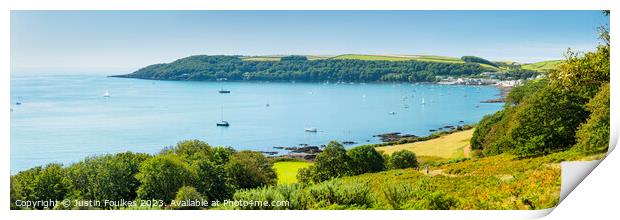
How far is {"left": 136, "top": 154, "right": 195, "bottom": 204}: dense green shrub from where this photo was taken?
10.2 metres

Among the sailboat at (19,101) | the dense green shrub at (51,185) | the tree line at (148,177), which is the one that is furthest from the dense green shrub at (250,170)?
the sailboat at (19,101)

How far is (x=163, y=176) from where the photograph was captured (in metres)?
10.6

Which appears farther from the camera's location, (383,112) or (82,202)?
(383,112)

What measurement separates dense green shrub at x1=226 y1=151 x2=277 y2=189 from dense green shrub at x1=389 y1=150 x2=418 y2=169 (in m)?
2.83

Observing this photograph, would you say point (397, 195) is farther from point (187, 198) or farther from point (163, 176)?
point (163, 176)

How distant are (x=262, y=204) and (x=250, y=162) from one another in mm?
2751

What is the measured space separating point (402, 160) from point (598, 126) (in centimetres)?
421

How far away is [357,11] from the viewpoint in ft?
34.4

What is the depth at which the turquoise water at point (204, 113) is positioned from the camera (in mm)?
10906

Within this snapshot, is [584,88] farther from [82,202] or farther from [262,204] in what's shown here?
[82,202]

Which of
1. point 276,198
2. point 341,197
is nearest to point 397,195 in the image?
point 341,197

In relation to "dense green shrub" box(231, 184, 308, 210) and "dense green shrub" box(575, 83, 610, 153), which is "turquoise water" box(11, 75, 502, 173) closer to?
"dense green shrub" box(231, 184, 308, 210)

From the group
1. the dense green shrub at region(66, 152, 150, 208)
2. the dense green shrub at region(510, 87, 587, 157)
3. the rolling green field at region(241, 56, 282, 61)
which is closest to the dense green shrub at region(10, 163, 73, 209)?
the dense green shrub at region(66, 152, 150, 208)
